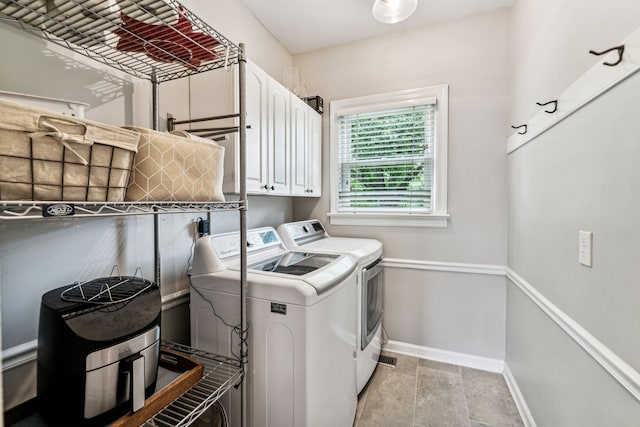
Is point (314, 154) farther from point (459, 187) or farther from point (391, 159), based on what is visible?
point (459, 187)

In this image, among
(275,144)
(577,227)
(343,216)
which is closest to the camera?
(577,227)

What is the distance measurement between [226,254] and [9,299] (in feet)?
2.48

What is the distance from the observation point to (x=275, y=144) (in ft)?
6.17

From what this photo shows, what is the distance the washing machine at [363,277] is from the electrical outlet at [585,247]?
3.37ft

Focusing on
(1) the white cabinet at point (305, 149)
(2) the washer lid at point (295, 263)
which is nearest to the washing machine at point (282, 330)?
(2) the washer lid at point (295, 263)

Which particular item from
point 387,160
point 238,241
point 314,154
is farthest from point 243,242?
point 387,160

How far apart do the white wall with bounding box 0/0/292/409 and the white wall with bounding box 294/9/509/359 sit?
1.45 metres

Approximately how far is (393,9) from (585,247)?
168cm

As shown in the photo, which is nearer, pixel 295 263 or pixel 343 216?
pixel 295 263

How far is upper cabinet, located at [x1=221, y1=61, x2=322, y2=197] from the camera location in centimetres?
159

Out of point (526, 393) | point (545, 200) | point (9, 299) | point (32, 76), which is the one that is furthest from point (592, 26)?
point (9, 299)

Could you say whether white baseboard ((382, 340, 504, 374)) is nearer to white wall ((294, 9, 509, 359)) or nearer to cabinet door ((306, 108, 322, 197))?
white wall ((294, 9, 509, 359))

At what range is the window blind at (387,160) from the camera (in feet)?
7.73

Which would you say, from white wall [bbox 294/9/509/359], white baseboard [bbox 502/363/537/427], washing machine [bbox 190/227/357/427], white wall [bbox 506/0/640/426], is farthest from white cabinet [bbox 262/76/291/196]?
white baseboard [bbox 502/363/537/427]
